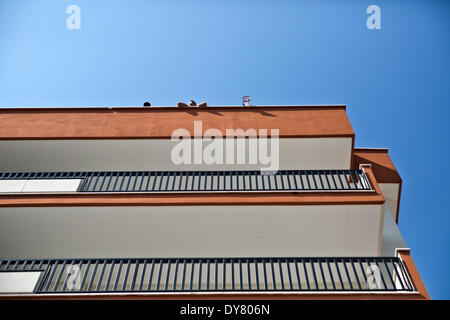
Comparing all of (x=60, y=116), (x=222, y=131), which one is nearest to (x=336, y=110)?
(x=222, y=131)

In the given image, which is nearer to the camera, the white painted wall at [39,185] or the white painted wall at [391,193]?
the white painted wall at [39,185]

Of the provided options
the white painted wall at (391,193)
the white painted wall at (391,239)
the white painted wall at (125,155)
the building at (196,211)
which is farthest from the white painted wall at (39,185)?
the white painted wall at (391,193)

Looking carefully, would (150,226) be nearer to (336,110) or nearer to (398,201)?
(336,110)

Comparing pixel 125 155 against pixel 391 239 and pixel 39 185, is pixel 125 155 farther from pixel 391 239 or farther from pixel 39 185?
pixel 391 239

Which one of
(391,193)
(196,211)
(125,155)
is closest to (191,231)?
(196,211)

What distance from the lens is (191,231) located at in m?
9.22

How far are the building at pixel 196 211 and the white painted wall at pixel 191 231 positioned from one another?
33 millimetres

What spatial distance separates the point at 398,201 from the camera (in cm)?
1371

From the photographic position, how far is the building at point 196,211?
7.12 meters

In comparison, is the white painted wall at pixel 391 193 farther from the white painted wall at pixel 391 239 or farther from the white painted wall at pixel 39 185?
the white painted wall at pixel 39 185

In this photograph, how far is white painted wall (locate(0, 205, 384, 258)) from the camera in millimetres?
8898

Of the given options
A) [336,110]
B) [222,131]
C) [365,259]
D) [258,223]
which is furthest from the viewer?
[336,110]

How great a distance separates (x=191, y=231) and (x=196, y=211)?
2.22 ft
